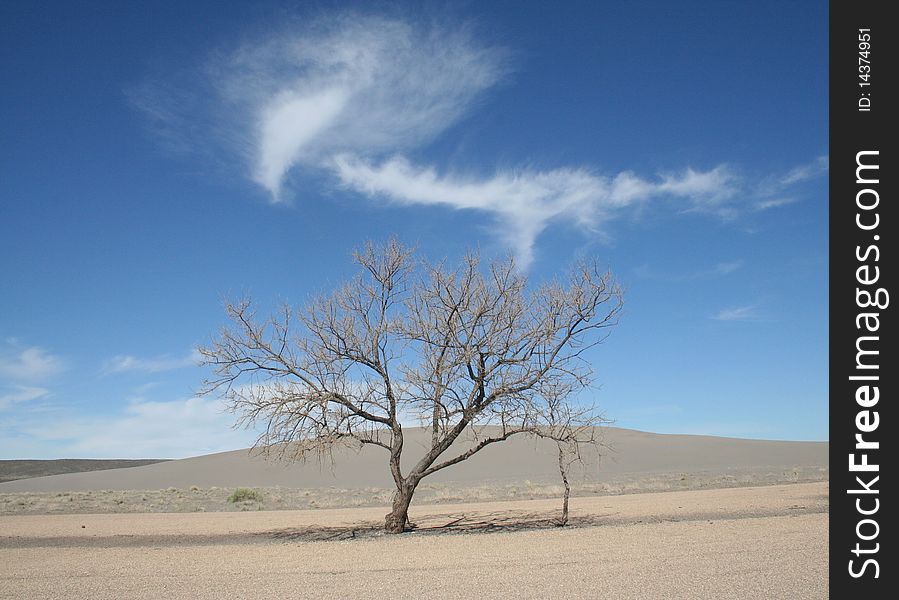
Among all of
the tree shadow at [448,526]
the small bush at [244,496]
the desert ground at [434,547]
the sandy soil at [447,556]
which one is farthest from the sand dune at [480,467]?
the sandy soil at [447,556]

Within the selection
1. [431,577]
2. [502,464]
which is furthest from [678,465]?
[431,577]

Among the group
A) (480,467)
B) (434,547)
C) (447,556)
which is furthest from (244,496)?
(480,467)

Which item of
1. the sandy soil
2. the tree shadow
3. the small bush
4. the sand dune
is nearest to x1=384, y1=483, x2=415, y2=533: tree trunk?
the tree shadow

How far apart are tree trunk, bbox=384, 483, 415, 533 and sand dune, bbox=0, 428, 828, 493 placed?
26.8 metres

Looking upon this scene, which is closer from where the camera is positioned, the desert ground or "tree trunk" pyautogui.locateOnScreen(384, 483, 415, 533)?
the desert ground

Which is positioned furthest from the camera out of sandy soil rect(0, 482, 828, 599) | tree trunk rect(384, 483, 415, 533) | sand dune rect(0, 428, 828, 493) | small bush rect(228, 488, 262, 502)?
sand dune rect(0, 428, 828, 493)

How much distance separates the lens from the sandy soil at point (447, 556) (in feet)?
34.5

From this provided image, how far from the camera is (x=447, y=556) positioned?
13758 millimetres

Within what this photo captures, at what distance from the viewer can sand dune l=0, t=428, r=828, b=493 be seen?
168 feet

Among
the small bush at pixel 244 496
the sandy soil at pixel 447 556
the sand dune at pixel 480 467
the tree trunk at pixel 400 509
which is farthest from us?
the sand dune at pixel 480 467

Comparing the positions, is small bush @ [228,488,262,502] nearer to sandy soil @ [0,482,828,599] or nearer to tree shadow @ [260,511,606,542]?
sandy soil @ [0,482,828,599]

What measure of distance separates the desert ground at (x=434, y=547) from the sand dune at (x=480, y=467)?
16447mm

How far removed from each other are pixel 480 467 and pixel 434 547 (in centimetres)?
4611

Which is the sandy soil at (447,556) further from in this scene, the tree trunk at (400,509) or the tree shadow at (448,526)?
the tree trunk at (400,509)
